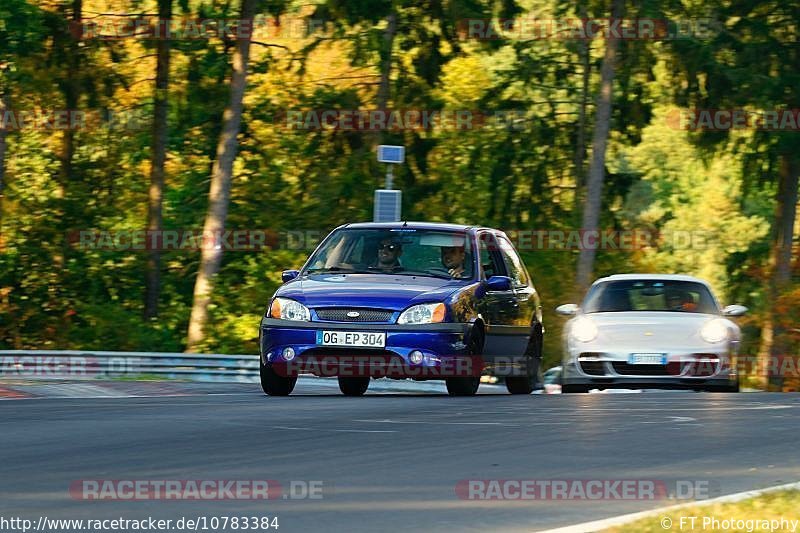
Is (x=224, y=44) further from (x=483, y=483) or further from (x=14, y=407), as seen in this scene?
(x=483, y=483)

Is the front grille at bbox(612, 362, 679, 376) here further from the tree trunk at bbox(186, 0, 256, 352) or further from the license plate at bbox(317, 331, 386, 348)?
the tree trunk at bbox(186, 0, 256, 352)

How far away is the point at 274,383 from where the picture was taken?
658 inches

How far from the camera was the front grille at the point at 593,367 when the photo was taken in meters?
18.1

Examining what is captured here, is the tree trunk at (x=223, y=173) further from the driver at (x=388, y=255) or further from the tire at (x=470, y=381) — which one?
the tire at (x=470, y=381)

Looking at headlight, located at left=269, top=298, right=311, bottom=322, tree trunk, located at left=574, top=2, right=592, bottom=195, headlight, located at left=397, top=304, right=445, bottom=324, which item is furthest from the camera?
tree trunk, located at left=574, top=2, right=592, bottom=195

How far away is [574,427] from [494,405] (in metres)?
2.51

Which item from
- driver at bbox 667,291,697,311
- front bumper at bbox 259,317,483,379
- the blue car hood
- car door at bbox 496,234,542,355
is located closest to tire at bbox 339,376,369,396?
car door at bbox 496,234,542,355

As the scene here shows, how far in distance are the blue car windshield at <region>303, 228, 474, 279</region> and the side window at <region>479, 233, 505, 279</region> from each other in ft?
1.05

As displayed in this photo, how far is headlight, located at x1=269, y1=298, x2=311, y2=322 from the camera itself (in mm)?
15891

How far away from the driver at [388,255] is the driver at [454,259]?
0.47m

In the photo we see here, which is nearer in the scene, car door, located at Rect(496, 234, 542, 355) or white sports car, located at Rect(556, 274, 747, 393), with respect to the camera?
white sports car, located at Rect(556, 274, 747, 393)

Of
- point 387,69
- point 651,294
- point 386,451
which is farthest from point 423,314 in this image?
point 387,69

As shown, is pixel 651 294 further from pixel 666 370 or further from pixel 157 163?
pixel 157 163

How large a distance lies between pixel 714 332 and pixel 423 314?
13.3 ft
